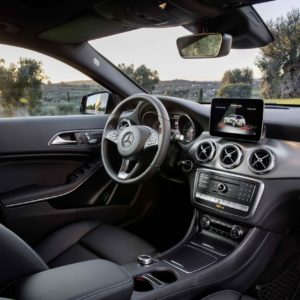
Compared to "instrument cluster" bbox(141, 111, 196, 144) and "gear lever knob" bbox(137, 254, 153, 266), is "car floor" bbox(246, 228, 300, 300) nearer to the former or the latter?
"gear lever knob" bbox(137, 254, 153, 266)

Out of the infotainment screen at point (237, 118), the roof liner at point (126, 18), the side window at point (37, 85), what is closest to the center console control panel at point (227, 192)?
the infotainment screen at point (237, 118)

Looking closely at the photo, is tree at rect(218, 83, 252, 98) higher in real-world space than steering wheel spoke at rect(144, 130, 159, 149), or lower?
higher

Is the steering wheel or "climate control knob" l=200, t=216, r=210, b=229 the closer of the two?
the steering wheel

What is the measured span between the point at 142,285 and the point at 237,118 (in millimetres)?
895

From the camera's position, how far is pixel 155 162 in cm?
206

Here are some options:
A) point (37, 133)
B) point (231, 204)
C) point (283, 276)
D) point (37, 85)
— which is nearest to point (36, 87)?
point (37, 85)

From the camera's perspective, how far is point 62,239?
2367 mm

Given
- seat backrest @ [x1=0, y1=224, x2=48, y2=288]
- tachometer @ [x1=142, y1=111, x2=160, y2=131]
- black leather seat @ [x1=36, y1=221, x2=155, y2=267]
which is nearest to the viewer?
seat backrest @ [x1=0, y1=224, x2=48, y2=288]

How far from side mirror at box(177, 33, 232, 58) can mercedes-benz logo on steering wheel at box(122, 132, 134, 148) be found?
67cm

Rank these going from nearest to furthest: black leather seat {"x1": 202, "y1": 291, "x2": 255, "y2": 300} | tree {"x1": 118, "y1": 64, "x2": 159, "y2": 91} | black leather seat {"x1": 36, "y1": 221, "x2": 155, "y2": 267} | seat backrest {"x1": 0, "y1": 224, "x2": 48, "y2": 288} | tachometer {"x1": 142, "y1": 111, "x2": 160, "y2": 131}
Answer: seat backrest {"x1": 0, "y1": 224, "x2": 48, "y2": 288}, black leather seat {"x1": 202, "y1": 291, "x2": 255, "y2": 300}, black leather seat {"x1": 36, "y1": 221, "x2": 155, "y2": 267}, tachometer {"x1": 142, "y1": 111, "x2": 160, "y2": 131}, tree {"x1": 118, "y1": 64, "x2": 159, "y2": 91}

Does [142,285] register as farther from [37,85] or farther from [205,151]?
[37,85]

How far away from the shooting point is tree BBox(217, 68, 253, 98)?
7.91 ft

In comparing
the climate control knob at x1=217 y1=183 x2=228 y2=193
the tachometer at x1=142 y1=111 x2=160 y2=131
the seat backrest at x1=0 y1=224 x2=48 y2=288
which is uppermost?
the tachometer at x1=142 y1=111 x2=160 y2=131

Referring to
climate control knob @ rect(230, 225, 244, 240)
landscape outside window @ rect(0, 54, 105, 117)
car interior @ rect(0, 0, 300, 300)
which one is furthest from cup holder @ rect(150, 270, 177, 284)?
landscape outside window @ rect(0, 54, 105, 117)
